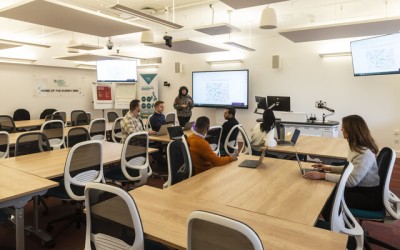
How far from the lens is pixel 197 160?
3.22 m

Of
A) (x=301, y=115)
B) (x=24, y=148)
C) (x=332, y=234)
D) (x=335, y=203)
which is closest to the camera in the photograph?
(x=332, y=234)

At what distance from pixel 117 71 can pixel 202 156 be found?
8.30m

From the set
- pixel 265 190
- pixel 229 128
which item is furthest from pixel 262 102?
pixel 265 190

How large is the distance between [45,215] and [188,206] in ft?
8.81

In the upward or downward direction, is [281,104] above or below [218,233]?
above

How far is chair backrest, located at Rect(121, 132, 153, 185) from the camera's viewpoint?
3.69 metres

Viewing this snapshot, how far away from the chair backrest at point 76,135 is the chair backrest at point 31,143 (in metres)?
0.33

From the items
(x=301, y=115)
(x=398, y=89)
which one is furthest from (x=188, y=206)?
(x=398, y=89)

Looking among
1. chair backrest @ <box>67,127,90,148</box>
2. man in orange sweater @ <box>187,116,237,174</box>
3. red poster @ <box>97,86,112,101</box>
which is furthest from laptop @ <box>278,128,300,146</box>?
red poster @ <box>97,86,112,101</box>

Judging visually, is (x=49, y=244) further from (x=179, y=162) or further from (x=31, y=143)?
(x=179, y=162)

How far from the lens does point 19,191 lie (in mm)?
2338

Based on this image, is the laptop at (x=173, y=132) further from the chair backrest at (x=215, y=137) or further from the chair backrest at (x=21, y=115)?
the chair backrest at (x=21, y=115)

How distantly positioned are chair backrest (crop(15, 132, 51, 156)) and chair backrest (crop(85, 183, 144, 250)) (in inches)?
97.2

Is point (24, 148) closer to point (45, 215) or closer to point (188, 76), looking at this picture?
point (45, 215)
